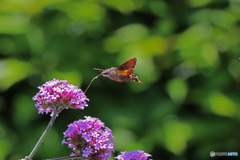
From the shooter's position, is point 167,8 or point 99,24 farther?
point 167,8

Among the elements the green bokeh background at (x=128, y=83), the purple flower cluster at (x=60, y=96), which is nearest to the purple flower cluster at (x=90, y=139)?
the purple flower cluster at (x=60, y=96)

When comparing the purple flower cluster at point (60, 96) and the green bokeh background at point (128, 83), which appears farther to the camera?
the green bokeh background at point (128, 83)

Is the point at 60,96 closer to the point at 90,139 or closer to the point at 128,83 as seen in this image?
the point at 90,139

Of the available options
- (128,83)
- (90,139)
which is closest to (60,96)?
(90,139)

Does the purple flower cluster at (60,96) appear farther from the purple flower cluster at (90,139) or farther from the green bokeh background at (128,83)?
the green bokeh background at (128,83)

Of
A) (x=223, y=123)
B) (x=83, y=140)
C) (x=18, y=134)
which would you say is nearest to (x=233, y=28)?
(x=223, y=123)

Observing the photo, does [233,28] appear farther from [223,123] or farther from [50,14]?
[50,14]
